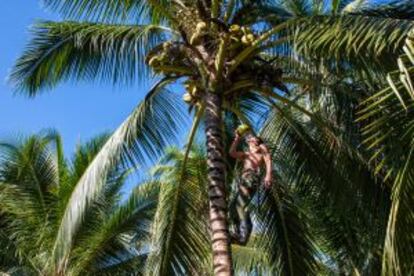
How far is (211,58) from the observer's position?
8141mm

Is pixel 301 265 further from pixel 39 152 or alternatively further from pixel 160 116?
pixel 39 152

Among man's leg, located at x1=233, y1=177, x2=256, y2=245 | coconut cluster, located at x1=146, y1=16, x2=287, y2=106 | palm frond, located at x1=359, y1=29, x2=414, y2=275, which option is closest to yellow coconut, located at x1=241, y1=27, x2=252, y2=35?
coconut cluster, located at x1=146, y1=16, x2=287, y2=106

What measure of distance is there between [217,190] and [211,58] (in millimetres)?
1486

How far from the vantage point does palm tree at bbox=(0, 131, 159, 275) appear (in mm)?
12500

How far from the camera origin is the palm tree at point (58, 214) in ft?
41.0

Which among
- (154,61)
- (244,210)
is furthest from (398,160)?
(154,61)

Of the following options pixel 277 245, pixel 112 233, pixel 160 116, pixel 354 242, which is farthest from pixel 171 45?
pixel 112 233

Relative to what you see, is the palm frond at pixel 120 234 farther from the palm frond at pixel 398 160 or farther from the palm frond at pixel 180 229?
the palm frond at pixel 398 160

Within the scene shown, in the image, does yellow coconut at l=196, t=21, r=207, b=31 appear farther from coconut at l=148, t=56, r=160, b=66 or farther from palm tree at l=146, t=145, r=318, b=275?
palm tree at l=146, t=145, r=318, b=275

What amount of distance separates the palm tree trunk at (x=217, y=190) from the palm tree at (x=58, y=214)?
14.4 ft

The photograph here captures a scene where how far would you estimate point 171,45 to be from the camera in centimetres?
834

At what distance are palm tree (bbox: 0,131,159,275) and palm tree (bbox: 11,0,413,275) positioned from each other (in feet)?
8.91

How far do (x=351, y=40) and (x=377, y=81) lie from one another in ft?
4.21

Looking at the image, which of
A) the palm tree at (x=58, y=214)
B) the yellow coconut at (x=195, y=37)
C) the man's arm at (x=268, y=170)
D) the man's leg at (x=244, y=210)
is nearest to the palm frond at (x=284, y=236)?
the man's leg at (x=244, y=210)
